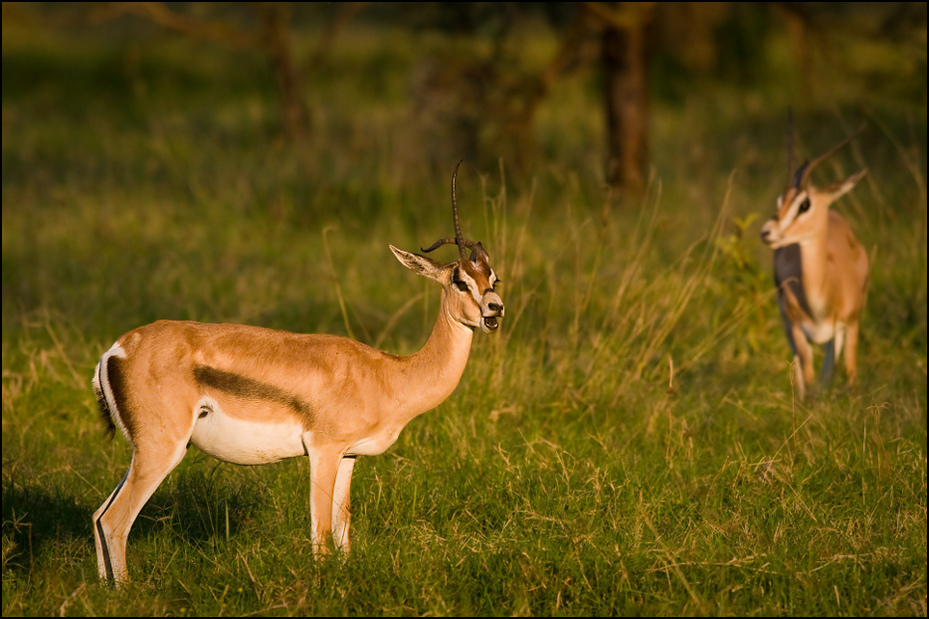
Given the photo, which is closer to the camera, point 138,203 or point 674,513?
point 674,513

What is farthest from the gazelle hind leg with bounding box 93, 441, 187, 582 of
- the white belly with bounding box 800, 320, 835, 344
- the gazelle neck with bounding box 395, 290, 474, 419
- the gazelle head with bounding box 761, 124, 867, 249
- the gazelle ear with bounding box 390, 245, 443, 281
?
the white belly with bounding box 800, 320, 835, 344

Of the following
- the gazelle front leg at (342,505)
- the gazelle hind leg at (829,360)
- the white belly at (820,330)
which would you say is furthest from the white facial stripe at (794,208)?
the gazelle front leg at (342,505)

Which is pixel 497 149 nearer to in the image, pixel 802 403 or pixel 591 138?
pixel 591 138

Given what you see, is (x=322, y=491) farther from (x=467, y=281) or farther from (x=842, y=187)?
(x=842, y=187)

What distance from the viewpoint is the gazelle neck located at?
3.84m

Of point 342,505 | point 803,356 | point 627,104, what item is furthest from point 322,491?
point 627,104

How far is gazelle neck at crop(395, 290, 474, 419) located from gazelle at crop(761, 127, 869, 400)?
3.13 meters

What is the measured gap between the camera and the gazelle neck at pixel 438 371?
3840 mm

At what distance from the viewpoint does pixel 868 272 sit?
22.6ft

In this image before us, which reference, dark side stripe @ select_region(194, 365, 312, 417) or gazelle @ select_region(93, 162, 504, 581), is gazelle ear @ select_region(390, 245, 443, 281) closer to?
gazelle @ select_region(93, 162, 504, 581)

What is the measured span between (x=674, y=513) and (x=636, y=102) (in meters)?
6.15

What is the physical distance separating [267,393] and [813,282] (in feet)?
13.4

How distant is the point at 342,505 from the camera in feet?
13.0

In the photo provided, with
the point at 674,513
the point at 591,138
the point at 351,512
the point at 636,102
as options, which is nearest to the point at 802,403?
the point at 674,513
